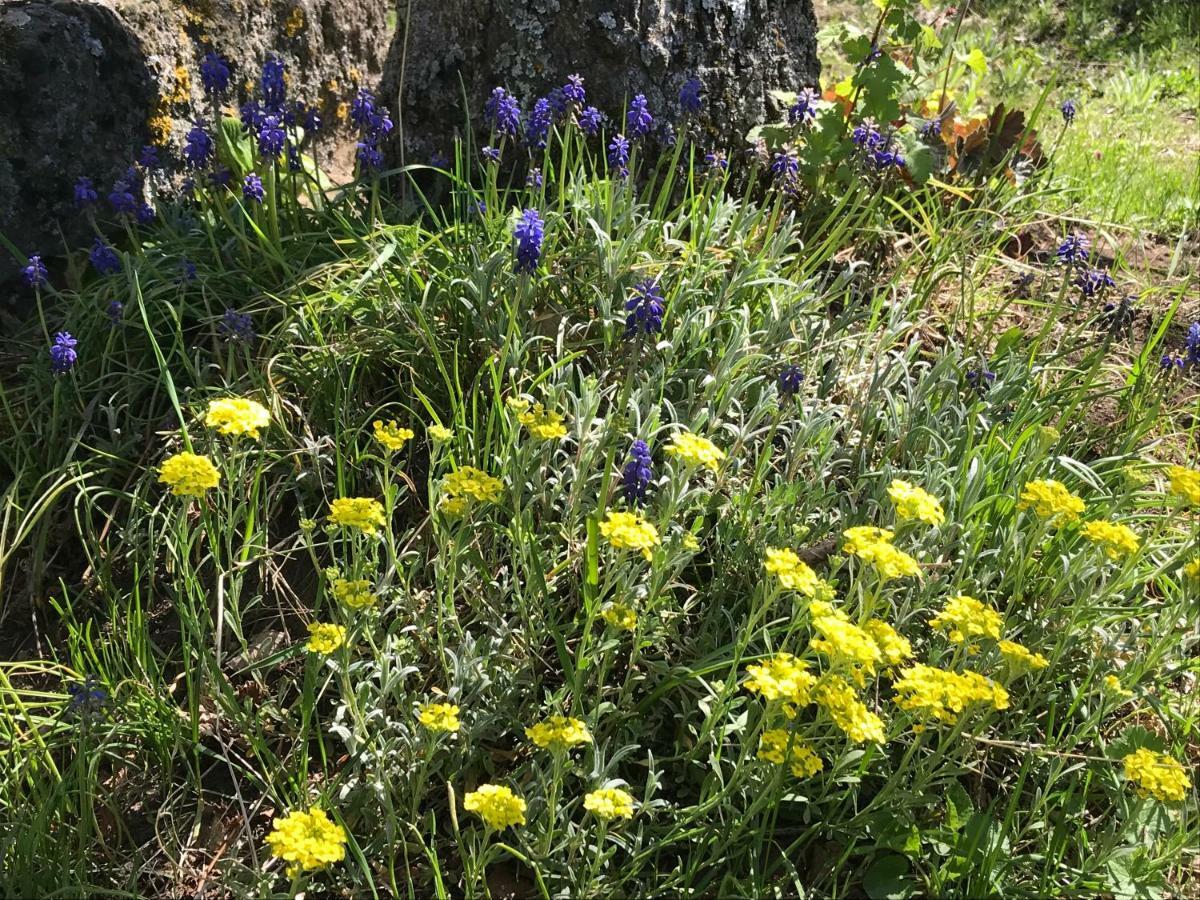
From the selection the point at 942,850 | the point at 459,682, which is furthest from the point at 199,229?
the point at 942,850

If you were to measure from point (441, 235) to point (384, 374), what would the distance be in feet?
1.48

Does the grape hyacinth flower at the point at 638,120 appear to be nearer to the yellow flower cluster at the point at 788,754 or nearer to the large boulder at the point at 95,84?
the large boulder at the point at 95,84

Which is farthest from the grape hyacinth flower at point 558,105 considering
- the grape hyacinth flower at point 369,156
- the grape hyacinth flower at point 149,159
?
the grape hyacinth flower at point 149,159

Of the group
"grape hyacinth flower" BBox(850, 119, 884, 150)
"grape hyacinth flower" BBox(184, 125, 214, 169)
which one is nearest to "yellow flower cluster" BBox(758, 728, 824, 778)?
"grape hyacinth flower" BBox(850, 119, 884, 150)

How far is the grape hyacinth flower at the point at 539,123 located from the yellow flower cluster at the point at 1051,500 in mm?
1633

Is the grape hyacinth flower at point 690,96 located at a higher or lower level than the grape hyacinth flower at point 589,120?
higher

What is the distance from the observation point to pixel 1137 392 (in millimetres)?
3104

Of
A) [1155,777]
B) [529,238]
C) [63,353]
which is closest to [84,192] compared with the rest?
[63,353]

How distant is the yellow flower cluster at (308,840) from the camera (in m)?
1.65

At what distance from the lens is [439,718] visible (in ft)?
6.34

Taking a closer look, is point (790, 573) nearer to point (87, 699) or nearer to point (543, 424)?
point (543, 424)

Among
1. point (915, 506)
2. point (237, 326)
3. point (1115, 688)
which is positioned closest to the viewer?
point (915, 506)

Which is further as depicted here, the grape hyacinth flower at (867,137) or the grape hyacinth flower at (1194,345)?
the grape hyacinth flower at (867,137)

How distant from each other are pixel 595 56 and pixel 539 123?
0.63 meters
